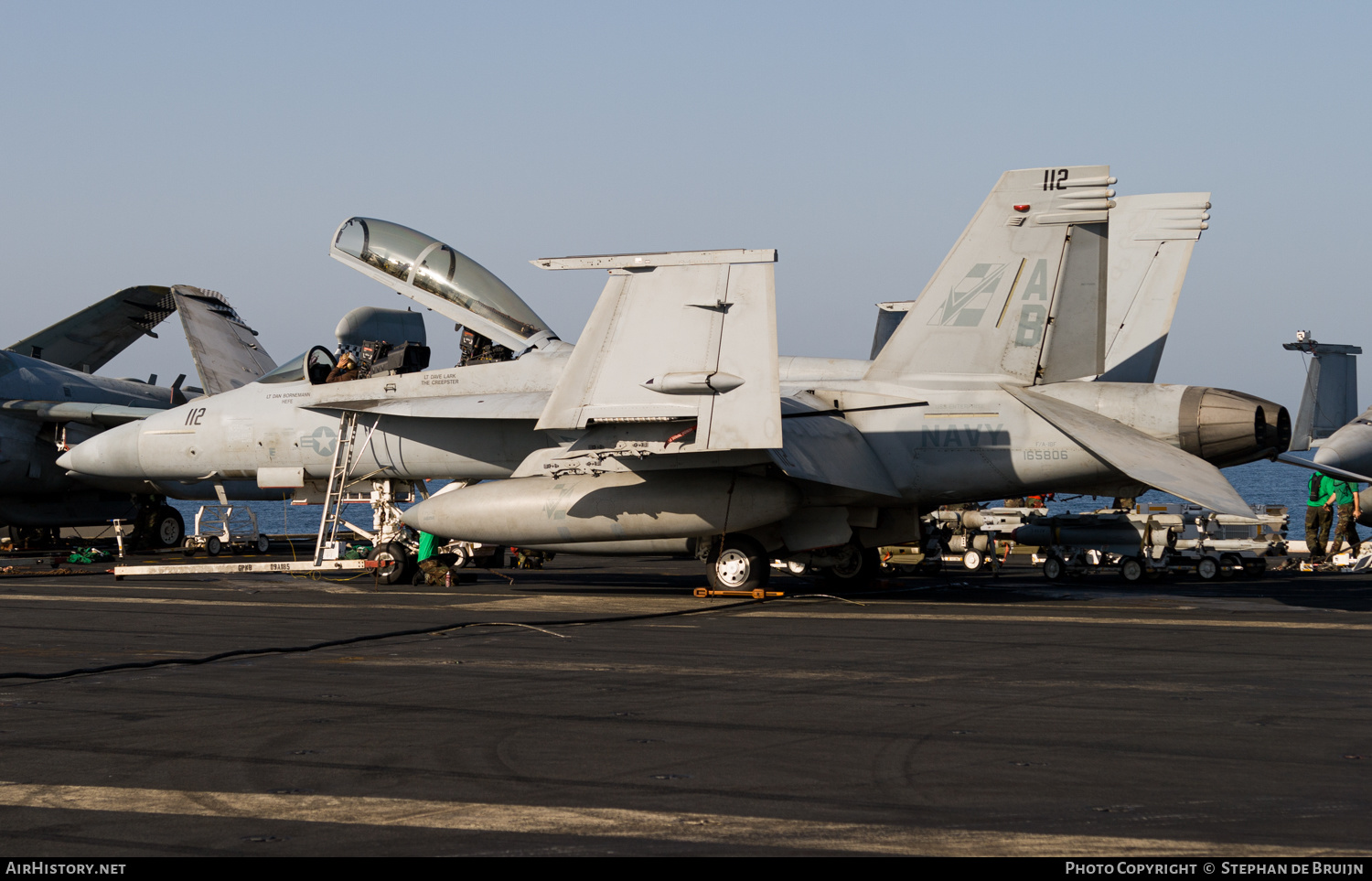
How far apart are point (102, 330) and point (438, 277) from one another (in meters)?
20.3

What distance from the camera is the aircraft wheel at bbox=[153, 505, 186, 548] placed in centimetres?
2559

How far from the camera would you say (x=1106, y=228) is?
12484 millimetres

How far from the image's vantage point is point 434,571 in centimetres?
1561

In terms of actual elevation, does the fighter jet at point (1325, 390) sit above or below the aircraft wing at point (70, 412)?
above

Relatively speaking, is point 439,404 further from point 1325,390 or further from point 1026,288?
point 1325,390

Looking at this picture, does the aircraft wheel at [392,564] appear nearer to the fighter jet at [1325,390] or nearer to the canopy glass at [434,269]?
the canopy glass at [434,269]

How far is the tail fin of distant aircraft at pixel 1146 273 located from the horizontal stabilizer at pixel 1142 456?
260 centimetres

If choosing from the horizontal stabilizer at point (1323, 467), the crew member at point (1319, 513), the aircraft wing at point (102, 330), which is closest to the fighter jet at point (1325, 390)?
the crew member at point (1319, 513)

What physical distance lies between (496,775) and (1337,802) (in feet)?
10.9

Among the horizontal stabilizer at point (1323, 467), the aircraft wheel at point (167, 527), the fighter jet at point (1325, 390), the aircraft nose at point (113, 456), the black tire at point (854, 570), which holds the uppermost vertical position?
the fighter jet at point (1325, 390)

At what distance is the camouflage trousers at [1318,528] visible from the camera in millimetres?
19906

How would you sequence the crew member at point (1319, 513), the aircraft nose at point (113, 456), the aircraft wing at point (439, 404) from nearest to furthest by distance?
the aircraft wing at point (439, 404), the aircraft nose at point (113, 456), the crew member at point (1319, 513)

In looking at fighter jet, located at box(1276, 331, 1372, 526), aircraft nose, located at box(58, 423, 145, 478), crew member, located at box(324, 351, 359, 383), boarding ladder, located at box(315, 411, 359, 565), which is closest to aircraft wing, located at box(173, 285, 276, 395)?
aircraft nose, located at box(58, 423, 145, 478)

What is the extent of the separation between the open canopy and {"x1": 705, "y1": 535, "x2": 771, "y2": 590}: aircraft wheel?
145 inches
